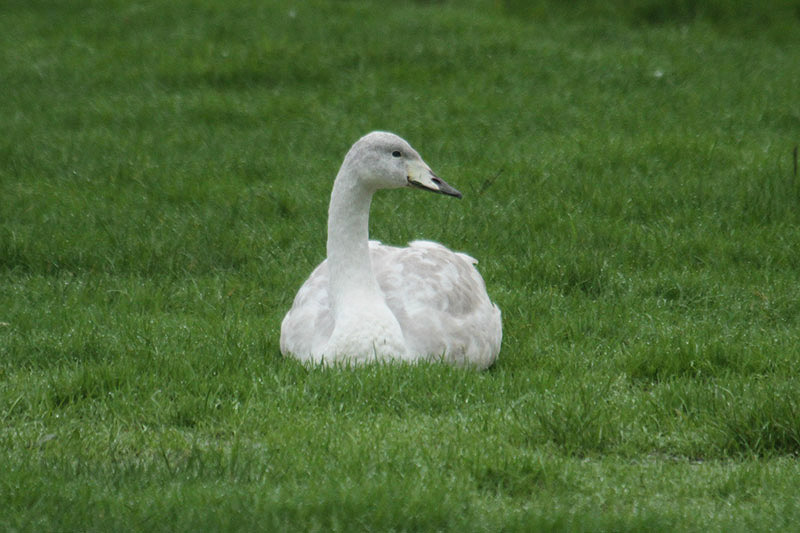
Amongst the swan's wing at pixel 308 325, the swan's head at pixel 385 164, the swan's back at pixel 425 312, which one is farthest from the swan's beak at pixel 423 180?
the swan's wing at pixel 308 325

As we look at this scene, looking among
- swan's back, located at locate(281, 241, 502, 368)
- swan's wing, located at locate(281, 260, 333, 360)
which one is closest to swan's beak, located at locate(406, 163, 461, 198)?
swan's back, located at locate(281, 241, 502, 368)

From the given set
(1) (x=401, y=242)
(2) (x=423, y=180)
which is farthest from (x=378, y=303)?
(1) (x=401, y=242)

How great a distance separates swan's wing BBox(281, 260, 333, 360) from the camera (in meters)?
Answer: 6.52

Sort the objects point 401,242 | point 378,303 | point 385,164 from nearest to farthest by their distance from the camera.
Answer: point 378,303
point 385,164
point 401,242

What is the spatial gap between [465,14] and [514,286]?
8.39 metres

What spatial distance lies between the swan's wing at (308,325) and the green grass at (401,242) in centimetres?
20

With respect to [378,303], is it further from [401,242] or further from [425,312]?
[401,242]

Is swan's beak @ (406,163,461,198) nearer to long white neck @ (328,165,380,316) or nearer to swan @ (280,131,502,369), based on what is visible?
swan @ (280,131,502,369)

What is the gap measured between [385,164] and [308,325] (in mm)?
1032

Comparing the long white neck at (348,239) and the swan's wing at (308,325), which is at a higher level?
the long white neck at (348,239)

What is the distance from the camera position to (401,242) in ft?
29.5

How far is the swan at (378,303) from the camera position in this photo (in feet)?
20.6

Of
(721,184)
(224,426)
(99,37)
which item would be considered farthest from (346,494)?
(99,37)

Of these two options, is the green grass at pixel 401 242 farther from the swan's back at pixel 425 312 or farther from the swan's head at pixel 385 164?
the swan's head at pixel 385 164
